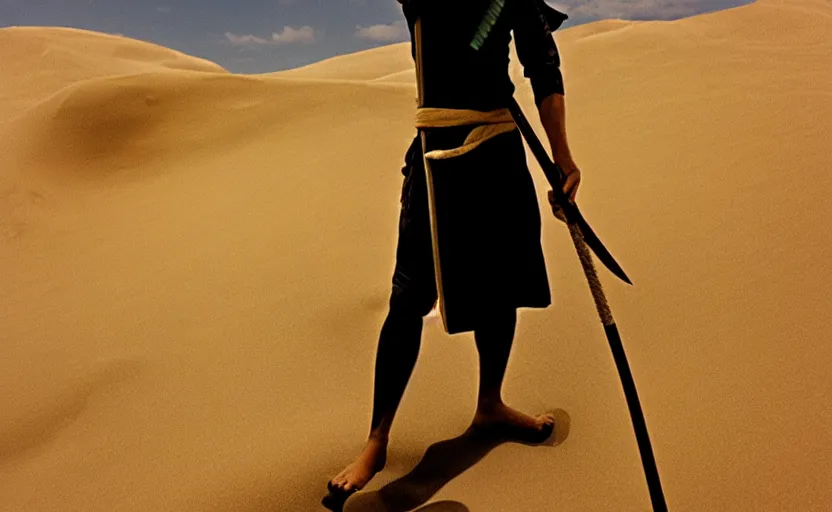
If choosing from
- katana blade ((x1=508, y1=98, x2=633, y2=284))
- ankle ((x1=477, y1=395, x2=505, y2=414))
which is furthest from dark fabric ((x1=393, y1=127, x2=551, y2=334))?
ankle ((x1=477, y1=395, x2=505, y2=414))

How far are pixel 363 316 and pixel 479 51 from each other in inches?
48.2

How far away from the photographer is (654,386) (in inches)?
63.0

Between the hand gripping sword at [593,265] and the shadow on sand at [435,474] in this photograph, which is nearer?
the hand gripping sword at [593,265]

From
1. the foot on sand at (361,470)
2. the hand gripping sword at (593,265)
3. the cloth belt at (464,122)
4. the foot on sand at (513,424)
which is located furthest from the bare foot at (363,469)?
the cloth belt at (464,122)

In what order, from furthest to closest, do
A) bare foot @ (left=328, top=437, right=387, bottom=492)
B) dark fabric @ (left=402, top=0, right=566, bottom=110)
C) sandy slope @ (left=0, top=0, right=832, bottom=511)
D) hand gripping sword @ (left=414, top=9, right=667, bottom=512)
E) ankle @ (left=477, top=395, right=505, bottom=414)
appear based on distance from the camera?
ankle @ (left=477, top=395, right=505, bottom=414), sandy slope @ (left=0, top=0, right=832, bottom=511), bare foot @ (left=328, top=437, right=387, bottom=492), dark fabric @ (left=402, top=0, right=566, bottom=110), hand gripping sword @ (left=414, top=9, right=667, bottom=512)

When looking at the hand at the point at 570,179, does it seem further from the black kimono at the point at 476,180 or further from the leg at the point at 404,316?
the leg at the point at 404,316

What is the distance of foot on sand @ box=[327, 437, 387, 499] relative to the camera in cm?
129

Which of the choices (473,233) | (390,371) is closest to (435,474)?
(390,371)

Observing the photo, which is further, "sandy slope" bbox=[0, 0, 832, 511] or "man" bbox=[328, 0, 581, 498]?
"sandy slope" bbox=[0, 0, 832, 511]

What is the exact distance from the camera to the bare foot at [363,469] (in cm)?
130

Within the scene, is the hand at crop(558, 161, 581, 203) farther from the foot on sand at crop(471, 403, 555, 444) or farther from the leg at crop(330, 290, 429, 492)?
the foot on sand at crop(471, 403, 555, 444)

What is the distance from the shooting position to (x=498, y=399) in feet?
4.99

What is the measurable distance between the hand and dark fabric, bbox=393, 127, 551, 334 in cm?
12

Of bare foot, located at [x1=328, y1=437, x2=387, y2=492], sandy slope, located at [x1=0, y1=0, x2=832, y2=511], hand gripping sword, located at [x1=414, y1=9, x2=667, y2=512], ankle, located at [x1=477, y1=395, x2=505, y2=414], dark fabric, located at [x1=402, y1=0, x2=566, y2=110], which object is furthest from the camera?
ankle, located at [x1=477, y1=395, x2=505, y2=414]
